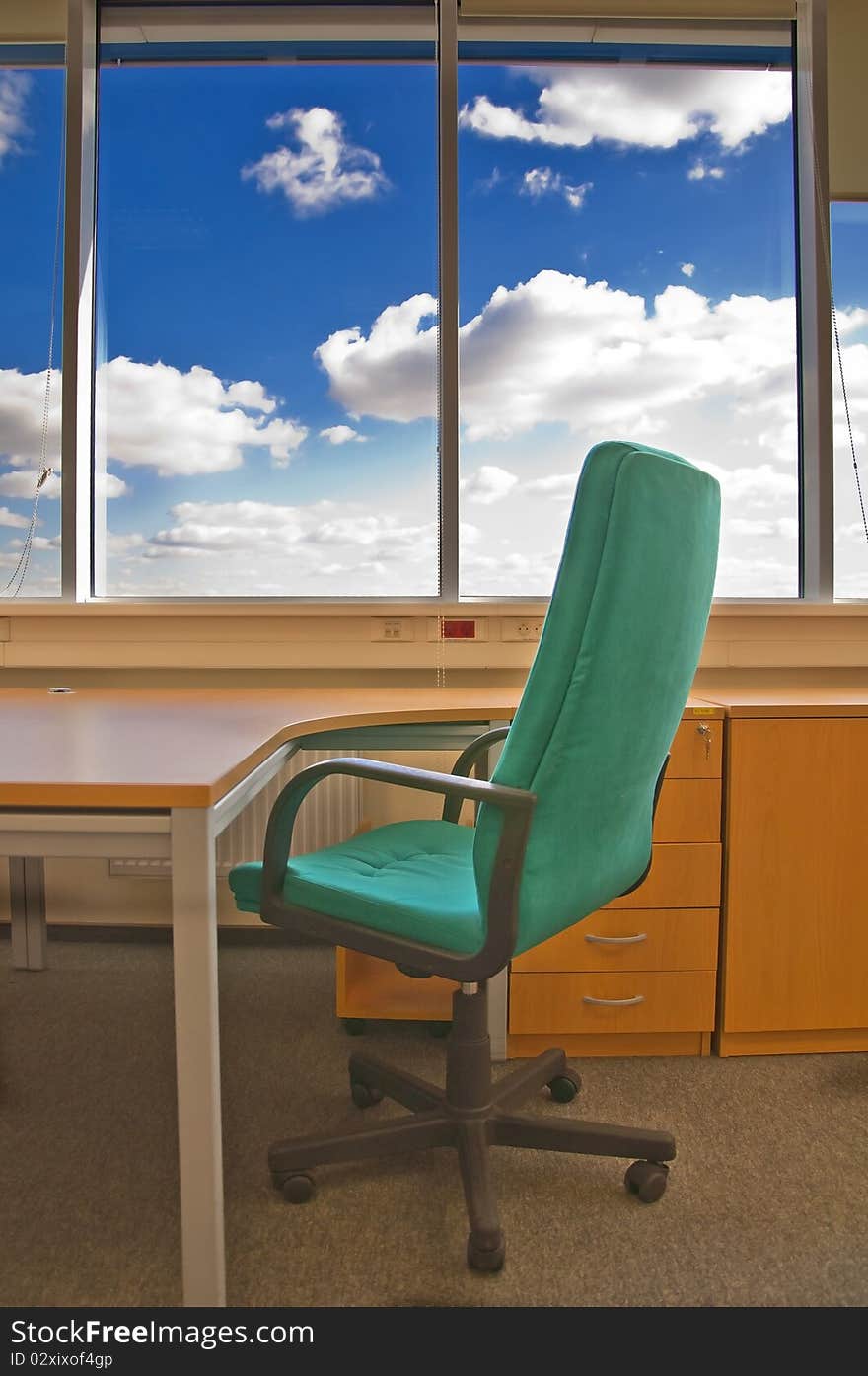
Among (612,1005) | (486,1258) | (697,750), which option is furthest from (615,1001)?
(486,1258)

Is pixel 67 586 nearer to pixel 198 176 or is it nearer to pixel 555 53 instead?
pixel 198 176

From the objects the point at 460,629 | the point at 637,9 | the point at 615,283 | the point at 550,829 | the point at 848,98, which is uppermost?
the point at 637,9

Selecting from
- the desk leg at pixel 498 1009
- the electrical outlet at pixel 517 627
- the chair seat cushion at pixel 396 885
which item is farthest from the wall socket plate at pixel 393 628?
the chair seat cushion at pixel 396 885

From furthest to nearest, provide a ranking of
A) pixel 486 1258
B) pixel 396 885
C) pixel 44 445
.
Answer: pixel 44 445 < pixel 396 885 < pixel 486 1258

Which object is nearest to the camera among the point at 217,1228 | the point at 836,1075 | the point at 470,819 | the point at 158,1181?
the point at 217,1228

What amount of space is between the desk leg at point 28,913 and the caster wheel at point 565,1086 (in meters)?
1.45

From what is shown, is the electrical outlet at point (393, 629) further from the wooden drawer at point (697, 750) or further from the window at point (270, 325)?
the wooden drawer at point (697, 750)

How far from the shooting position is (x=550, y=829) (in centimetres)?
112

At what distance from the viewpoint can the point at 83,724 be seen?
157 cm

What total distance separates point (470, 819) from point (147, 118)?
2.51m

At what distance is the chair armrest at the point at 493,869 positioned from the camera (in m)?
1.08

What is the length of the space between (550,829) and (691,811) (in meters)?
0.89

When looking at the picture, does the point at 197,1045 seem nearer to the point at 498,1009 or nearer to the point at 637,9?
the point at 498,1009
